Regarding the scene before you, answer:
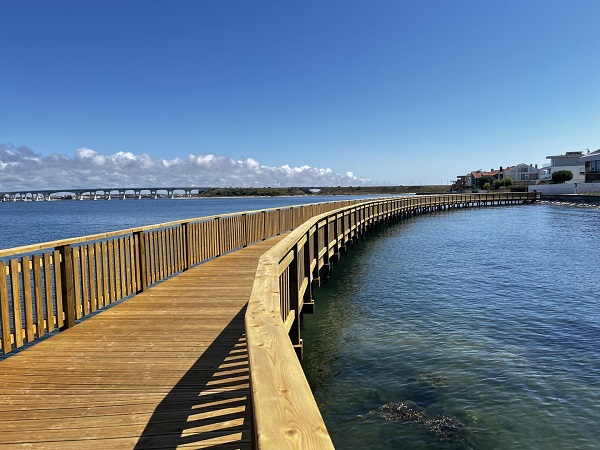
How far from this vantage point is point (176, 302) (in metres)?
7.93

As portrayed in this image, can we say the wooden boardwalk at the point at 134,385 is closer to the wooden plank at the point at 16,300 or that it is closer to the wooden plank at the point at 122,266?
the wooden plank at the point at 16,300

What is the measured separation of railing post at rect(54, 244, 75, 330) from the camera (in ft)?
20.8

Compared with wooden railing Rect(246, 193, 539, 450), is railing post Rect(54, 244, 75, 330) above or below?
below

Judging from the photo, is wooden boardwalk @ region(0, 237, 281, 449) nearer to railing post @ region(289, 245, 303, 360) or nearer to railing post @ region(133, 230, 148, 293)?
railing post @ region(289, 245, 303, 360)

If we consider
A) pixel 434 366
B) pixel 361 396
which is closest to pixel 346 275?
pixel 434 366

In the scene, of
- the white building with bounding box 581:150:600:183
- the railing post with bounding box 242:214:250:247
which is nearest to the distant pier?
the railing post with bounding box 242:214:250:247

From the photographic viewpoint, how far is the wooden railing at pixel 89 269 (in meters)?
5.52

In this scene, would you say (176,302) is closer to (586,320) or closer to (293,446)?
(293,446)

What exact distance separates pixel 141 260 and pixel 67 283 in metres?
2.34

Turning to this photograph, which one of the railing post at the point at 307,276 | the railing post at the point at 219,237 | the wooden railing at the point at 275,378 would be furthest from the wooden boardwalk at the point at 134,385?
the railing post at the point at 219,237

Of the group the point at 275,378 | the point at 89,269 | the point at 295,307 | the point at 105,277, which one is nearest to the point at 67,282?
the point at 89,269

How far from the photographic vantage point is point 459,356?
756cm

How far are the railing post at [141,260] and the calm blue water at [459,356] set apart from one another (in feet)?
11.0

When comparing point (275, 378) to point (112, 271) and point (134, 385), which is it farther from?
point (112, 271)
